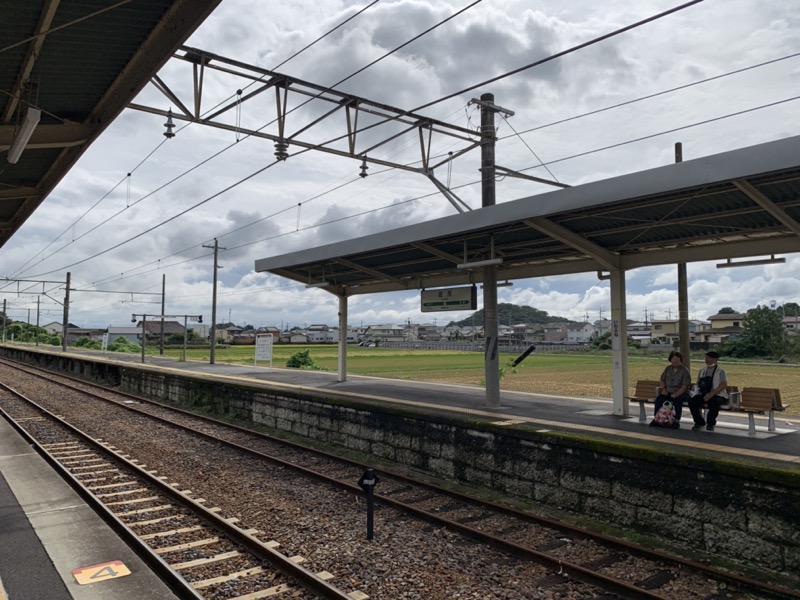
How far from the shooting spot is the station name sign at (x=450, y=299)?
49.3 ft

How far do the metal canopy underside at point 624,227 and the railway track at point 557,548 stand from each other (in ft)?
15.2

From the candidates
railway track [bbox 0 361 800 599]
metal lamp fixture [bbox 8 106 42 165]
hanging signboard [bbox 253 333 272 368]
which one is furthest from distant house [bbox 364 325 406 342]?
metal lamp fixture [bbox 8 106 42 165]

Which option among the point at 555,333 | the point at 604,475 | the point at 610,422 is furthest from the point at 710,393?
the point at 555,333

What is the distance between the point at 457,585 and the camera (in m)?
5.47

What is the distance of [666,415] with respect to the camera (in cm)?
988

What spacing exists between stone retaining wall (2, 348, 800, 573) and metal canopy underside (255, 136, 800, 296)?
362cm

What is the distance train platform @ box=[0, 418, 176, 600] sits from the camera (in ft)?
16.4

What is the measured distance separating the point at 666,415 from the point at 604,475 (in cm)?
312

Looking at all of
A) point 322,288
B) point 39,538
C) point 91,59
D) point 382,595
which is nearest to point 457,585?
point 382,595

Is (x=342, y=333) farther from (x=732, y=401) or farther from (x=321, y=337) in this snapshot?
(x=321, y=337)

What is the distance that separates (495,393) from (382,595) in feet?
26.9

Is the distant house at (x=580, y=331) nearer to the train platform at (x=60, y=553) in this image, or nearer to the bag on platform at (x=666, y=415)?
the bag on platform at (x=666, y=415)

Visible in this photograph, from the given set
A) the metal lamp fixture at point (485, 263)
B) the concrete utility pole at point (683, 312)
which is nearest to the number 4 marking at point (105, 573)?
the metal lamp fixture at point (485, 263)

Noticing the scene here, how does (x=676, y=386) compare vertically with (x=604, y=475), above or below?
above
